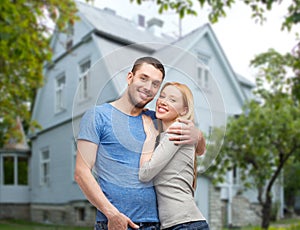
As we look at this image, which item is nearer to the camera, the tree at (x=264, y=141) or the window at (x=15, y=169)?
the tree at (x=264, y=141)

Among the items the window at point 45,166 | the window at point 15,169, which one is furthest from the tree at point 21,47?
the window at point 15,169

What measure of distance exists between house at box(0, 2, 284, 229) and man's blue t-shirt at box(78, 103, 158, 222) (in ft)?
0.32

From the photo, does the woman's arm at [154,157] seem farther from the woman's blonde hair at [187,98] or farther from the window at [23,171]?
the window at [23,171]

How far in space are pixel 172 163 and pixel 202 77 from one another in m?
0.27

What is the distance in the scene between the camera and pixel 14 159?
56.3 feet

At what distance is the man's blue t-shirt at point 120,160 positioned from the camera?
1058mm

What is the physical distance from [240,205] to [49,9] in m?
9.90

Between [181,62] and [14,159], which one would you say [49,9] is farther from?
[14,159]

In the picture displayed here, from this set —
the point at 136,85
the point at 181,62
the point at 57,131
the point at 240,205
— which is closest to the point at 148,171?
the point at 136,85

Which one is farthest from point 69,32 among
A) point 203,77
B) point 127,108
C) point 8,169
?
point 8,169

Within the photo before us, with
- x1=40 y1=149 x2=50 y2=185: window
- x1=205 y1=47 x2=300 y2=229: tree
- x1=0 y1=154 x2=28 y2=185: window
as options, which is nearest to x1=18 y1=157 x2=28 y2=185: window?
x1=0 y1=154 x2=28 y2=185: window

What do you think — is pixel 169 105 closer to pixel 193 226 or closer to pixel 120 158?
pixel 120 158

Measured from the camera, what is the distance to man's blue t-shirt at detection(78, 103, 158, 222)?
1.06m

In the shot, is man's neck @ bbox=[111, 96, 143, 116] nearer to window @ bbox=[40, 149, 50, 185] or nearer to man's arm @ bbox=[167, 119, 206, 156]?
man's arm @ bbox=[167, 119, 206, 156]
